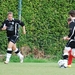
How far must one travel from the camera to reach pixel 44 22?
20.1 m

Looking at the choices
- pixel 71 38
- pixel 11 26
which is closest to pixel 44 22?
pixel 11 26

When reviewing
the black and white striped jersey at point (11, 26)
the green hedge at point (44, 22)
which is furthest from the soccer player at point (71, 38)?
the green hedge at point (44, 22)

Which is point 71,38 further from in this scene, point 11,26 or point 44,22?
point 44,22

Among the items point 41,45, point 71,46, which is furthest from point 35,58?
point 71,46

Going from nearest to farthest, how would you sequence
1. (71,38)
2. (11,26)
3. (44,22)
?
(71,38)
(11,26)
(44,22)

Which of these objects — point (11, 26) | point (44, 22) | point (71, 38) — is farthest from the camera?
point (44, 22)

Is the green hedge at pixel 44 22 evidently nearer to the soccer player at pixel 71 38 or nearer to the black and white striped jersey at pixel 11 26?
the black and white striped jersey at pixel 11 26

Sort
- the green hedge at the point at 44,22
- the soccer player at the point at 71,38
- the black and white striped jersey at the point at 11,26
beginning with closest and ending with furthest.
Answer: the soccer player at the point at 71,38 → the black and white striped jersey at the point at 11,26 → the green hedge at the point at 44,22

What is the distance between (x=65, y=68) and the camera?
1326 cm

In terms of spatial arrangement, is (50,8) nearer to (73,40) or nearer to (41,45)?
(41,45)

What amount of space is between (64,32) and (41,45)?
116cm

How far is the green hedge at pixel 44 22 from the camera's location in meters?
19.8

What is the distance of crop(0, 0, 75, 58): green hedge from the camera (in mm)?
19766

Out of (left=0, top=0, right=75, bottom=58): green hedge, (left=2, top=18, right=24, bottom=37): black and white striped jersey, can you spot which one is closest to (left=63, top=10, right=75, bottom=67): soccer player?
(left=2, top=18, right=24, bottom=37): black and white striped jersey
